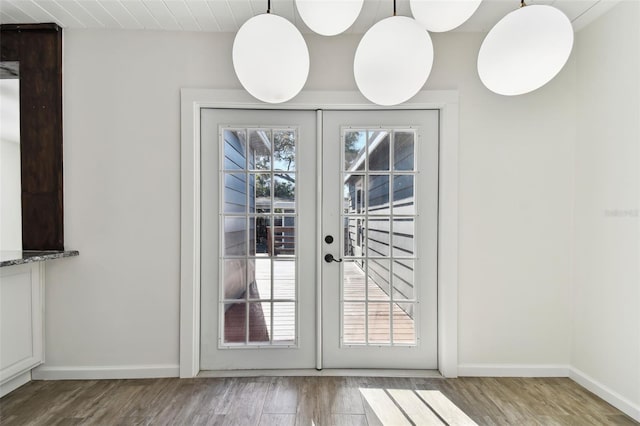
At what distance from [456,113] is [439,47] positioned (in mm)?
488

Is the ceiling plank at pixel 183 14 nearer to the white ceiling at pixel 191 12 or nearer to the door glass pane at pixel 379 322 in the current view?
the white ceiling at pixel 191 12

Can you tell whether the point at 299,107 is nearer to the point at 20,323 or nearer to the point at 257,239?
the point at 257,239

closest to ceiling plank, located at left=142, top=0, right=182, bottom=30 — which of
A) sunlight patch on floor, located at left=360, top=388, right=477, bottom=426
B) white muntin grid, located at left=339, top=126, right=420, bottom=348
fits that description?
white muntin grid, located at left=339, top=126, right=420, bottom=348

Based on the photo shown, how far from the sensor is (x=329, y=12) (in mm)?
874

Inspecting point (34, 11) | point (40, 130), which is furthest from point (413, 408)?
point (34, 11)

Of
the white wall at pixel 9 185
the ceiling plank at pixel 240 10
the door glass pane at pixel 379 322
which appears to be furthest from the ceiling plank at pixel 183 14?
the white wall at pixel 9 185

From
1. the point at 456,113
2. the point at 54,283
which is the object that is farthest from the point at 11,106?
the point at 456,113

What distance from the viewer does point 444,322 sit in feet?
7.89

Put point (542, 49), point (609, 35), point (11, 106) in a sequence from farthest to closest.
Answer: point (11, 106)
point (609, 35)
point (542, 49)

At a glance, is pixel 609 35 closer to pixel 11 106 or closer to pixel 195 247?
pixel 195 247

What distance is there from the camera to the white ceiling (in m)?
2.05

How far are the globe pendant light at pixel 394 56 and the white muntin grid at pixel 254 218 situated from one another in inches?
61.0

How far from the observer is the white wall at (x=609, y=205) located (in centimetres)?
198

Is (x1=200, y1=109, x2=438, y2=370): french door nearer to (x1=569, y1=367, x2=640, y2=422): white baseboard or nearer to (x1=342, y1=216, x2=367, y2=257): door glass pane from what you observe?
(x1=342, y1=216, x2=367, y2=257): door glass pane
